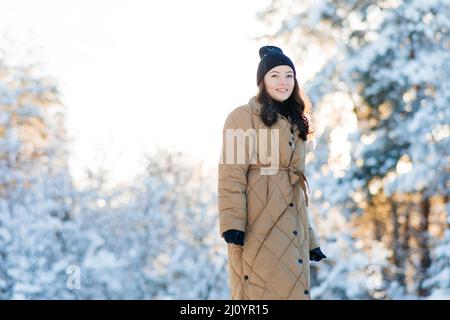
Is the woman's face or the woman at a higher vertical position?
the woman's face

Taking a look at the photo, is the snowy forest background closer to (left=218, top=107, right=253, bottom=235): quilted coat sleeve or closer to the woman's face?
the woman's face

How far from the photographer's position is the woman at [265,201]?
193 inches

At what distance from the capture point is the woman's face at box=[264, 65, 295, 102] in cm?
512

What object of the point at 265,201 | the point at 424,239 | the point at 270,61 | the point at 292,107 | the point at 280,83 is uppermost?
the point at 270,61

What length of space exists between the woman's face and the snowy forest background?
8.42 metres

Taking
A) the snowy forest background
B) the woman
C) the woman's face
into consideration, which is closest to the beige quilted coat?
the woman

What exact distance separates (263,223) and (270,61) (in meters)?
0.88

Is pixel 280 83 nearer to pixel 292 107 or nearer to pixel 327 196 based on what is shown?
pixel 292 107

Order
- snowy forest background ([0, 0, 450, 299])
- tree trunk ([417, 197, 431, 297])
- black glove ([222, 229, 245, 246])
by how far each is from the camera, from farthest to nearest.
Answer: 1. tree trunk ([417, 197, 431, 297])
2. snowy forest background ([0, 0, 450, 299])
3. black glove ([222, 229, 245, 246])

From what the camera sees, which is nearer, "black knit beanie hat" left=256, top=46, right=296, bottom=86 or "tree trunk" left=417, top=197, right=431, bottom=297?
"black knit beanie hat" left=256, top=46, right=296, bottom=86

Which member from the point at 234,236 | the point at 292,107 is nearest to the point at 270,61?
the point at 292,107

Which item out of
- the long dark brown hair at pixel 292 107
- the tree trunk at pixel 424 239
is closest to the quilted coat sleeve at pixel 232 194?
the long dark brown hair at pixel 292 107

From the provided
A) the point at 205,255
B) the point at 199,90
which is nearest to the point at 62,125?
the point at 199,90

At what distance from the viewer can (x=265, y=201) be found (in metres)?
4.98
